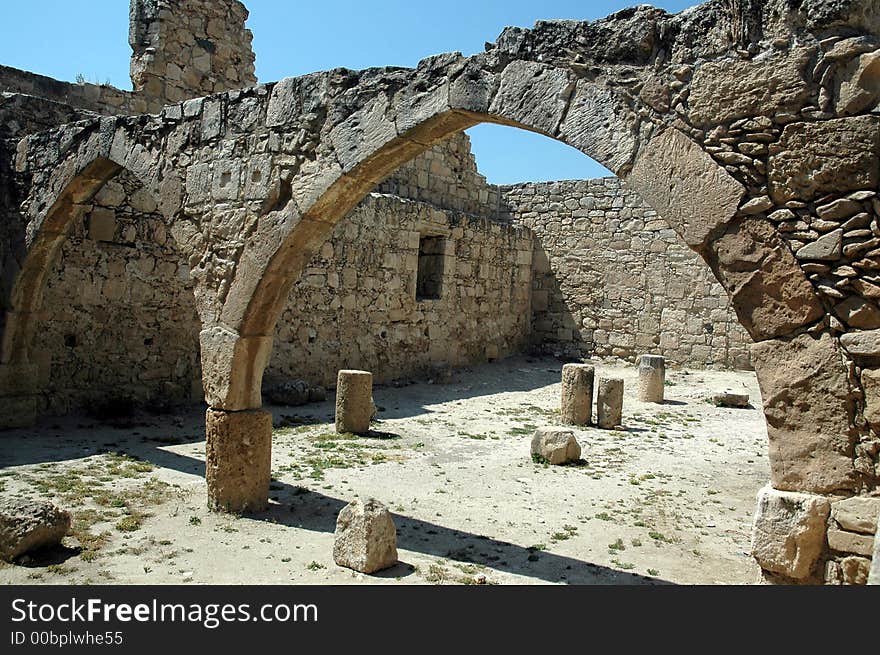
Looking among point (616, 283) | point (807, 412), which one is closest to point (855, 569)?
point (807, 412)

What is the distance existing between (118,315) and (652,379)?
8179 millimetres

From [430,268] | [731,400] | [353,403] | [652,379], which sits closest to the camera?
[353,403]

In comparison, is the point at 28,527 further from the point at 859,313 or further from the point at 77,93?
the point at 77,93

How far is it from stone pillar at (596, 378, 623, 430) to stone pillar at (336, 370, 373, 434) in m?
3.24

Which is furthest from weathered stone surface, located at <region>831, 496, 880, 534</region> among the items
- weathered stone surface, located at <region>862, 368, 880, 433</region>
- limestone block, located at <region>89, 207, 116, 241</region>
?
limestone block, located at <region>89, 207, 116, 241</region>

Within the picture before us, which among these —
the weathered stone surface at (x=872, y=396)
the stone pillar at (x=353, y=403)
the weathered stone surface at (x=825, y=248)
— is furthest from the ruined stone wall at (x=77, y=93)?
the weathered stone surface at (x=872, y=396)

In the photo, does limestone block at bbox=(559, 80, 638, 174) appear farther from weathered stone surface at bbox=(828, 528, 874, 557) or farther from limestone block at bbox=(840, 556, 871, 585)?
limestone block at bbox=(840, 556, 871, 585)

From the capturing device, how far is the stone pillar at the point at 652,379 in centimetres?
1166

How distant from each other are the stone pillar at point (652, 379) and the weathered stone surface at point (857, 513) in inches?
332

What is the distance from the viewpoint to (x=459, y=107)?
4.50 metres

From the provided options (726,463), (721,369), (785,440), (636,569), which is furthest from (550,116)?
(721,369)

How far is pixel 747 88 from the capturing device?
11.7ft

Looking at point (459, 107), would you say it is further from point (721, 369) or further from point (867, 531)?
point (721, 369)

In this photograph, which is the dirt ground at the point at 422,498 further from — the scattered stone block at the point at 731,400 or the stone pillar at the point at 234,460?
the scattered stone block at the point at 731,400
